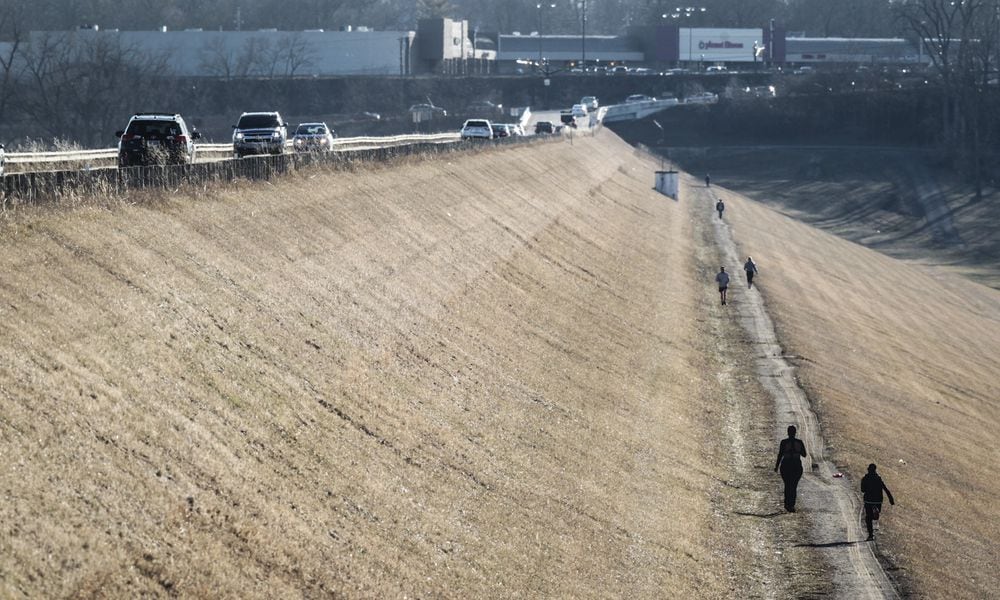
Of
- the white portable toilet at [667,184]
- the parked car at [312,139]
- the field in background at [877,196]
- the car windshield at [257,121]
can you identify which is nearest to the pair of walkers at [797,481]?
the car windshield at [257,121]

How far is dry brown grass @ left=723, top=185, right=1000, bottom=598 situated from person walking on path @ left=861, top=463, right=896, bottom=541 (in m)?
0.38

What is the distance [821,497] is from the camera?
24906mm

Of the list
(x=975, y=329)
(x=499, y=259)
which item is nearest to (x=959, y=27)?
(x=975, y=329)

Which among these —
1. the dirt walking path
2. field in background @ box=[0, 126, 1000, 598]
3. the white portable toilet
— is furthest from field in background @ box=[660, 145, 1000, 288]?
field in background @ box=[0, 126, 1000, 598]

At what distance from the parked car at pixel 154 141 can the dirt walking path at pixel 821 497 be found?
1493 cm

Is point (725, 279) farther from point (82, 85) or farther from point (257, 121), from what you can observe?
point (82, 85)

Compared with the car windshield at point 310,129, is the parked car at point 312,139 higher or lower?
lower

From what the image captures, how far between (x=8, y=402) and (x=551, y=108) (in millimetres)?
135137

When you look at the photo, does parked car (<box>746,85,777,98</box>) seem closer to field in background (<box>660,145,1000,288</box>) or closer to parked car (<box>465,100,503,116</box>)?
field in background (<box>660,145,1000,288</box>)

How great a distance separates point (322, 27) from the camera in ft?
593

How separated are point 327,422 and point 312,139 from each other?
30834 mm

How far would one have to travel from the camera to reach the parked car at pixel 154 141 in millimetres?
32312

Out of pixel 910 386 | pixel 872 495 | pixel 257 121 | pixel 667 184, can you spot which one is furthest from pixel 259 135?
pixel 667 184

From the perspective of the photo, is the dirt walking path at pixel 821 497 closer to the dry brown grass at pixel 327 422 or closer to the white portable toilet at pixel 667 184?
the dry brown grass at pixel 327 422
